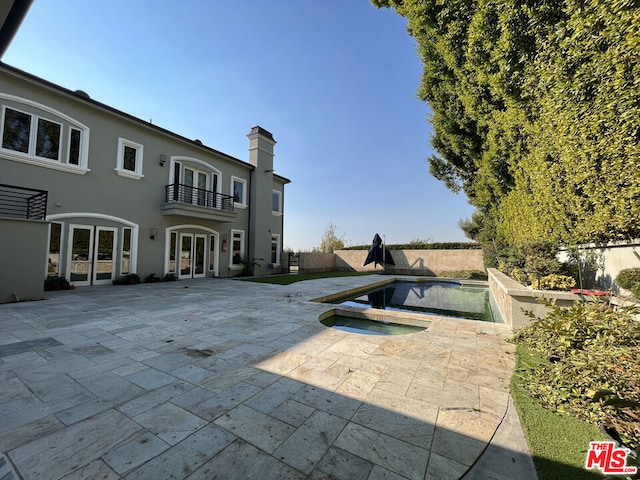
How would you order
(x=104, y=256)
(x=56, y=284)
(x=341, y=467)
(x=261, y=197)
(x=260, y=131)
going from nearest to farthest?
(x=341, y=467)
(x=56, y=284)
(x=104, y=256)
(x=260, y=131)
(x=261, y=197)

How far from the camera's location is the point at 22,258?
7.33 m

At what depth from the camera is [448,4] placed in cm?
582

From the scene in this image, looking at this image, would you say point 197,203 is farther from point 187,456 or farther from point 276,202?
point 187,456

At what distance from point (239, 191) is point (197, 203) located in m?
3.33

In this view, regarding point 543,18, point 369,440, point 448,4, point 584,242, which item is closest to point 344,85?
point 448,4

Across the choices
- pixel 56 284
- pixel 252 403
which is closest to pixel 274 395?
pixel 252 403

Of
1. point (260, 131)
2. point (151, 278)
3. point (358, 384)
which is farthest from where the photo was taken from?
point (260, 131)

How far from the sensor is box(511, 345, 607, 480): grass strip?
181 cm

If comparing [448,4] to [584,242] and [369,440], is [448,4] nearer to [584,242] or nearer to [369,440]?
[584,242]

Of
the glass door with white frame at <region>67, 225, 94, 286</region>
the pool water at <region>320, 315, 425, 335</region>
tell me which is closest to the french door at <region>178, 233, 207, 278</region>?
the glass door with white frame at <region>67, 225, 94, 286</region>

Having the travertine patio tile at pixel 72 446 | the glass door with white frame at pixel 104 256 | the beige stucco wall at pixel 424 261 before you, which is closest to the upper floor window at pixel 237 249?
the glass door with white frame at pixel 104 256

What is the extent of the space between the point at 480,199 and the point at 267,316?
11484 millimetres

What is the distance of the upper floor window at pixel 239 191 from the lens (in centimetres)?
1637

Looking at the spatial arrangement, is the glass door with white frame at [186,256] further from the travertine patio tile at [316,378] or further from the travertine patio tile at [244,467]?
the travertine patio tile at [244,467]
